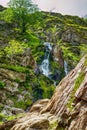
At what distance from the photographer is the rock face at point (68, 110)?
26.3 meters

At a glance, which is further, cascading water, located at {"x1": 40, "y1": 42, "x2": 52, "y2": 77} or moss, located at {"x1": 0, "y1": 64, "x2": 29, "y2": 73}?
cascading water, located at {"x1": 40, "y1": 42, "x2": 52, "y2": 77}

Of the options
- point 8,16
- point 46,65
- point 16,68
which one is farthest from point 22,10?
point 16,68

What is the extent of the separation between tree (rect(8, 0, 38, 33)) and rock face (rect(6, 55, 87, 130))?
8915 cm

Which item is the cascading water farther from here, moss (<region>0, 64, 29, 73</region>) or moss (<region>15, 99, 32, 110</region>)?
moss (<region>15, 99, 32, 110</region>)

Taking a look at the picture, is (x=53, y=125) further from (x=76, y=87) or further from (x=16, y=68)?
(x=16, y=68)

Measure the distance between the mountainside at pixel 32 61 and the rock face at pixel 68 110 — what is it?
0.26 meters

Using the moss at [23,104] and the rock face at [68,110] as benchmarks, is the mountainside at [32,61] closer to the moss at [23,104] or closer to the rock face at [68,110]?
the moss at [23,104]

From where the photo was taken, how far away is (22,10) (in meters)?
121

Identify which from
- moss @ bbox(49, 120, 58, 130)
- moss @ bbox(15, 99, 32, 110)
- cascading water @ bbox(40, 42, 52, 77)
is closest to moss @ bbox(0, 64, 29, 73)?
moss @ bbox(15, 99, 32, 110)

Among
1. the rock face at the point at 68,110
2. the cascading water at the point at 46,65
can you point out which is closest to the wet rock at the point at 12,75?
the cascading water at the point at 46,65

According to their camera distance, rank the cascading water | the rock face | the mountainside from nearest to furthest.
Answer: the rock face < the mountainside < the cascading water

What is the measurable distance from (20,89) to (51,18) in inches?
3549

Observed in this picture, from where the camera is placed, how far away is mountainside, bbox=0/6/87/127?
70.1m

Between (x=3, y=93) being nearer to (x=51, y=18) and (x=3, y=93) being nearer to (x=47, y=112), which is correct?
(x=47, y=112)
